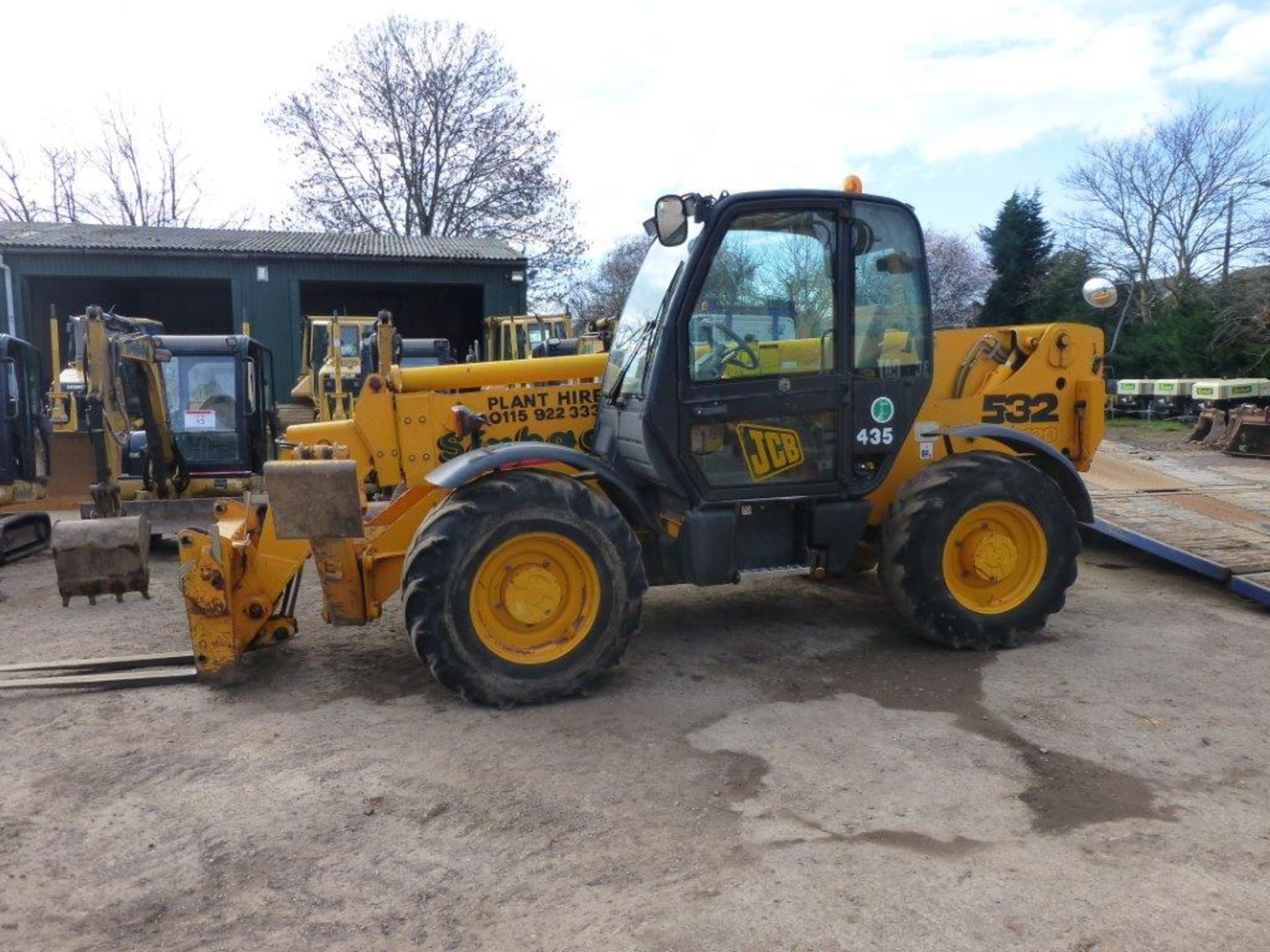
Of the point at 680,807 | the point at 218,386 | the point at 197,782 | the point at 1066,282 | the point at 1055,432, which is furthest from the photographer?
the point at 1066,282

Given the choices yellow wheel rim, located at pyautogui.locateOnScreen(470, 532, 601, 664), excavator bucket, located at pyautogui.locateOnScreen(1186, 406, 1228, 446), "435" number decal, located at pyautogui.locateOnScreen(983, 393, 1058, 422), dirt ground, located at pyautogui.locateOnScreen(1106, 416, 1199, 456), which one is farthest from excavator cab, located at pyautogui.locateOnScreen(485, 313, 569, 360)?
yellow wheel rim, located at pyautogui.locateOnScreen(470, 532, 601, 664)

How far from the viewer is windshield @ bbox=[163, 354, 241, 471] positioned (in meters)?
10.1

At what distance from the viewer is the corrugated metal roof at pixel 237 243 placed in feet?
68.8

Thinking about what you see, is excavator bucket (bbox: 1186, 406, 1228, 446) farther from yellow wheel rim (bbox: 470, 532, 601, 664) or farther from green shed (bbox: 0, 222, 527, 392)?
yellow wheel rim (bbox: 470, 532, 601, 664)

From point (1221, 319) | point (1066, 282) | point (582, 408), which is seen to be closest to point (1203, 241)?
point (1066, 282)

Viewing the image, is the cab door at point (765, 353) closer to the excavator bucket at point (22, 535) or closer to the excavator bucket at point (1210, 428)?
the excavator bucket at point (22, 535)

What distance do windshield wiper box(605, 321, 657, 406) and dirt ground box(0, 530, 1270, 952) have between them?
1.47 m

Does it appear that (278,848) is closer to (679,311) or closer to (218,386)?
(679,311)

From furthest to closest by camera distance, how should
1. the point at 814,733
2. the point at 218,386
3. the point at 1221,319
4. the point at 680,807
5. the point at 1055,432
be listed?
1. the point at 1221,319
2. the point at 218,386
3. the point at 1055,432
4. the point at 814,733
5. the point at 680,807

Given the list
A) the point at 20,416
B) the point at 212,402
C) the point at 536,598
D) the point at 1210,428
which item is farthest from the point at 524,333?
the point at 536,598

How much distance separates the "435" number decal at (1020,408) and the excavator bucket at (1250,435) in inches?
435

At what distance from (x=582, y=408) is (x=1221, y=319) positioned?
24932 mm

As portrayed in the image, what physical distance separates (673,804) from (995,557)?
106 inches

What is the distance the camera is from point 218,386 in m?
10.2
